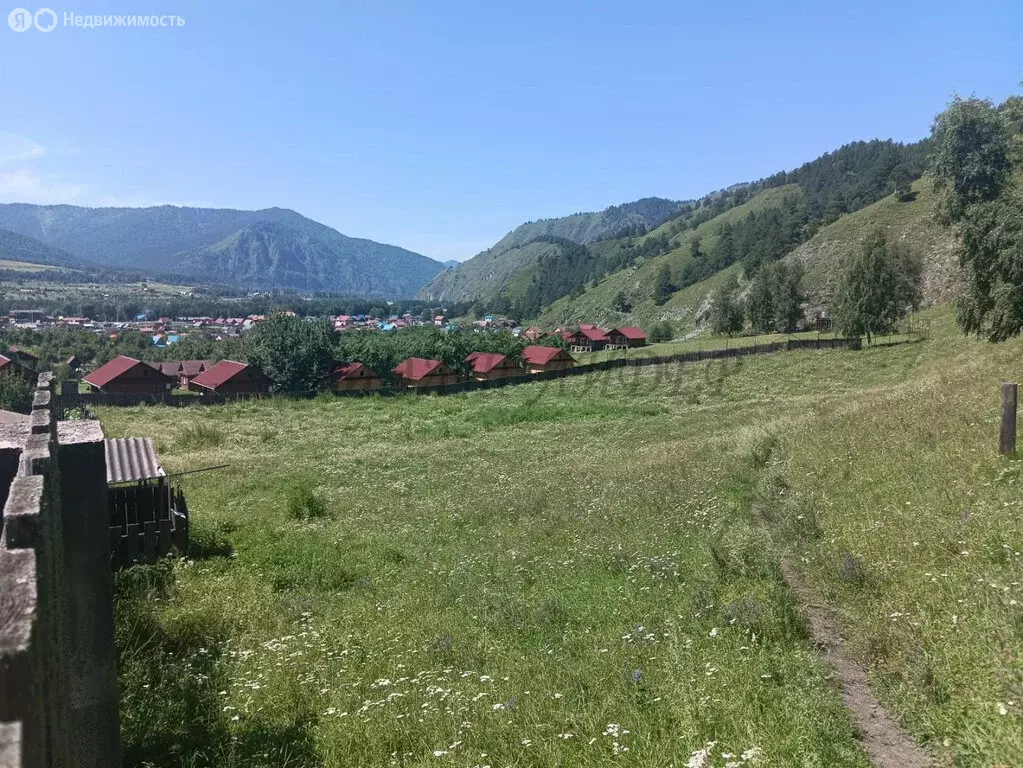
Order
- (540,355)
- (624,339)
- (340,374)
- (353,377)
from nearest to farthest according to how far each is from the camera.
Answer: (340,374) < (353,377) < (540,355) < (624,339)

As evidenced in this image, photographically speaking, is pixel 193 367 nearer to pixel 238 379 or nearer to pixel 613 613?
pixel 238 379

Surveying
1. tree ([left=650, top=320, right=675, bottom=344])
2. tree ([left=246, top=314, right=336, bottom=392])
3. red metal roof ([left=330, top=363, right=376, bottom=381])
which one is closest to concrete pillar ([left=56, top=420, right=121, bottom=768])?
tree ([left=246, top=314, right=336, bottom=392])

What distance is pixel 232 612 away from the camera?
8.96 metres

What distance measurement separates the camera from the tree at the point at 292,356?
75.6 meters

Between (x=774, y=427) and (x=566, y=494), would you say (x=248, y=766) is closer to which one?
(x=566, y=494)

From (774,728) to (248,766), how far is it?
4.21 m

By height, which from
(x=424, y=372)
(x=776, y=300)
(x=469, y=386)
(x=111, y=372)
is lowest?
(x=469, y=386)

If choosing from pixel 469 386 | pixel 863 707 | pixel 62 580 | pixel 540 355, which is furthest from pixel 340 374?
pixel 863 707

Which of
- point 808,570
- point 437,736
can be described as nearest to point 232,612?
point 437,736

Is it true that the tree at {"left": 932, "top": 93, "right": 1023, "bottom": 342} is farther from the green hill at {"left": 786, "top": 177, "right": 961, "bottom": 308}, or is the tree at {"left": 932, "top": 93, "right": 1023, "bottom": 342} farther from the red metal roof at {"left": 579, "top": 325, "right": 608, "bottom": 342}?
the red metal roof at {"left": 579, "top": 325, "right": 608, "bottom": 342}

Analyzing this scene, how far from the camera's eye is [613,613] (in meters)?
8.00

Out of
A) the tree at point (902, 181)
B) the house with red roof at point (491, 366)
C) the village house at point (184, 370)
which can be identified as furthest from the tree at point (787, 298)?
the village house at point (184, 370)

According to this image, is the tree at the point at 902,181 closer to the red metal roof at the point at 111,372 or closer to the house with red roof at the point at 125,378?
the house with red roof at the point at 125,378

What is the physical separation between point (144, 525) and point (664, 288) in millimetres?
183589
